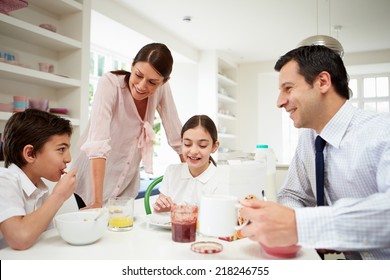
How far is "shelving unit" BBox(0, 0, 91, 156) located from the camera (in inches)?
86.9

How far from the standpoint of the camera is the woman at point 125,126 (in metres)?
1.01

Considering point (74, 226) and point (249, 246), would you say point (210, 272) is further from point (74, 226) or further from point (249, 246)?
point (74, 226)

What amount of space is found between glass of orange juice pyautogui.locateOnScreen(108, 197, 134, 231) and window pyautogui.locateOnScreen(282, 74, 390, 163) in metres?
2.66

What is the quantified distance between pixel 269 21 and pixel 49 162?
3047 mm

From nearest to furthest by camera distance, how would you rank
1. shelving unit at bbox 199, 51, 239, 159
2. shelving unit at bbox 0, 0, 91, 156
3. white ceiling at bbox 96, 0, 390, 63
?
shelving unit at bbox 0, 0, 91, 156
white ceiling at bbox 96, 0, 390, 63
shelving unit at bbox 199, 51, 239, 159

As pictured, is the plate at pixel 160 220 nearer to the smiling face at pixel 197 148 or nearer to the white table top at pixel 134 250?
the white table top at pixel 134 250

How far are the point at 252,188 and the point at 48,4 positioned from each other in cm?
245

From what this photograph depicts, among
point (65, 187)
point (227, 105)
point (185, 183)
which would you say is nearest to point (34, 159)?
point (65, 187)

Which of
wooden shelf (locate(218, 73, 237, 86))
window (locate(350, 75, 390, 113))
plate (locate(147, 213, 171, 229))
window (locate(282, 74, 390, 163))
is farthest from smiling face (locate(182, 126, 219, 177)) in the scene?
wooden shelf (locate(218, 73, 237, 86))

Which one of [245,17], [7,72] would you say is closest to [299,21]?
[245,17]

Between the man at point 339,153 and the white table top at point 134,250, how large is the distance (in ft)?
0.36

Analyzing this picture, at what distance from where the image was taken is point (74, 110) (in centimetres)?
261

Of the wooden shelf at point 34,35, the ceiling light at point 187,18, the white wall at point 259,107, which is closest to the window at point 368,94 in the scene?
the white wall at point 259,107

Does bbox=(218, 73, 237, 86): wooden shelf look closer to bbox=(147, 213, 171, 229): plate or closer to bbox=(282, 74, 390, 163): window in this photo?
bbox=(282, 74, 390, 163): window
